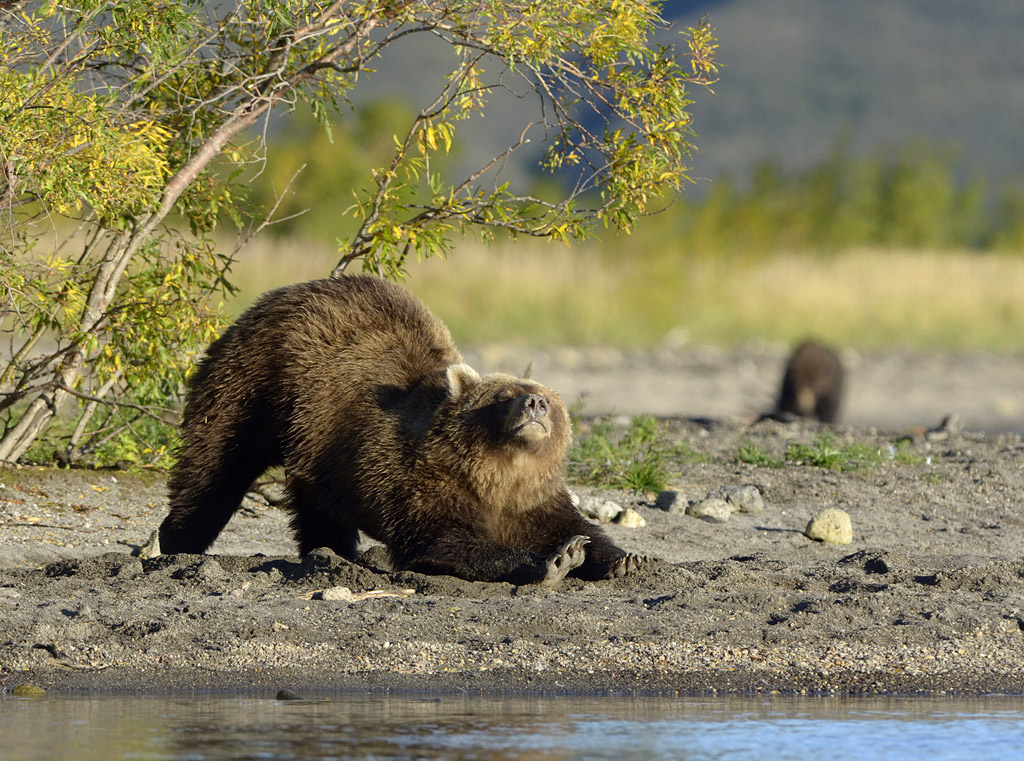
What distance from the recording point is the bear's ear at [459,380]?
22.8ft

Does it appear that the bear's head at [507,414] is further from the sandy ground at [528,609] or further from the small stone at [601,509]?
the small stone at [601,509]

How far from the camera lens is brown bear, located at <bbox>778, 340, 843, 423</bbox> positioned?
49.9 feet

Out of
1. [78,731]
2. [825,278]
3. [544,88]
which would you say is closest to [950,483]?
[544,88]

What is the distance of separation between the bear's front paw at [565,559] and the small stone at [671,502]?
2240 millimetres

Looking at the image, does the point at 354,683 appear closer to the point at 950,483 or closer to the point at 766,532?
the point at 766,532

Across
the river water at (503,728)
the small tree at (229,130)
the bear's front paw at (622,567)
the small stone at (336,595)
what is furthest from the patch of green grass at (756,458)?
the river water at (503,728)

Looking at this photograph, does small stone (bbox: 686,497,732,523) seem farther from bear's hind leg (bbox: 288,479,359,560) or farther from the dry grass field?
the dry grass field

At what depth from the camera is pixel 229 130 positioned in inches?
320

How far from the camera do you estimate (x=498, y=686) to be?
17.6 feet

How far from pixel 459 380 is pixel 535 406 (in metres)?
0.45

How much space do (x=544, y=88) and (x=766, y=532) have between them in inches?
108

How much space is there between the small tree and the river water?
290 cm

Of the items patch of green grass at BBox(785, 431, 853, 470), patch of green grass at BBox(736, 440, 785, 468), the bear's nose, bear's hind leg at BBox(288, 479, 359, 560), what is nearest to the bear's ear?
the bear's nose

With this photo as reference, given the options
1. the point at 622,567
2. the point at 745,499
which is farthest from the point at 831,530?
the point at 622,567
